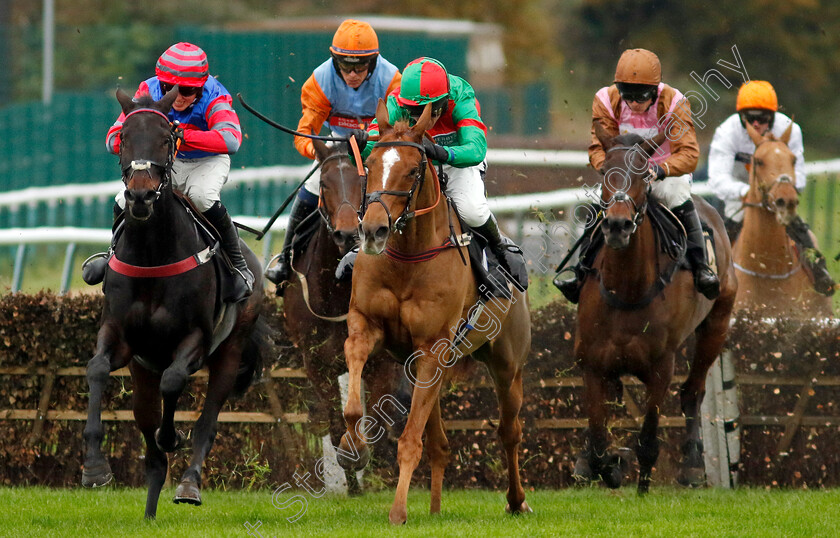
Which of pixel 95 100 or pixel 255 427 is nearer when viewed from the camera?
pixel 255 427

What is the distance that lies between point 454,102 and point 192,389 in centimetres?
290

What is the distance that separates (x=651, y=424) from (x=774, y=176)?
282 cm

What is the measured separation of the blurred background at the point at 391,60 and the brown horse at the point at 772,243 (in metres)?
5.28

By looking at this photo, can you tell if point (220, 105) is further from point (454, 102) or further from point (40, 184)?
point (40, 184)

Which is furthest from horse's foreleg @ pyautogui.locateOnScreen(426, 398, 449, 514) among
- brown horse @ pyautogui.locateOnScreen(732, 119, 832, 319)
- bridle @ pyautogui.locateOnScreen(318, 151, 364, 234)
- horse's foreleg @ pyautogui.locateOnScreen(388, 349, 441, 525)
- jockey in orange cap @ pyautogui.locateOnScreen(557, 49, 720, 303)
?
brown horse @ pyautogui.locateOnScreen(732, 119, 832, 319)

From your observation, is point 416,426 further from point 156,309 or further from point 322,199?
point 322,199

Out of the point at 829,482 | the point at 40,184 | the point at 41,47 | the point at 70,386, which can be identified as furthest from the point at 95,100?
the point at 829,482

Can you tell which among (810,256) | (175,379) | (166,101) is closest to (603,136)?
(166,101)

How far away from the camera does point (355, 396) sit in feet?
19.5

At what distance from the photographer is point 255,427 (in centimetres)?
831

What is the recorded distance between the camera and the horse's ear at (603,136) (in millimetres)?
7496

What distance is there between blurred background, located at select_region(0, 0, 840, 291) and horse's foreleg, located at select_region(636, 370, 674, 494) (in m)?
7.04

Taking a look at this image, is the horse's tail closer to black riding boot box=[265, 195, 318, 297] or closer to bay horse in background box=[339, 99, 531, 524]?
black riding boot box=[265, 195, 318, 297]

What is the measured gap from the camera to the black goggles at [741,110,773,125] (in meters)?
10.3
